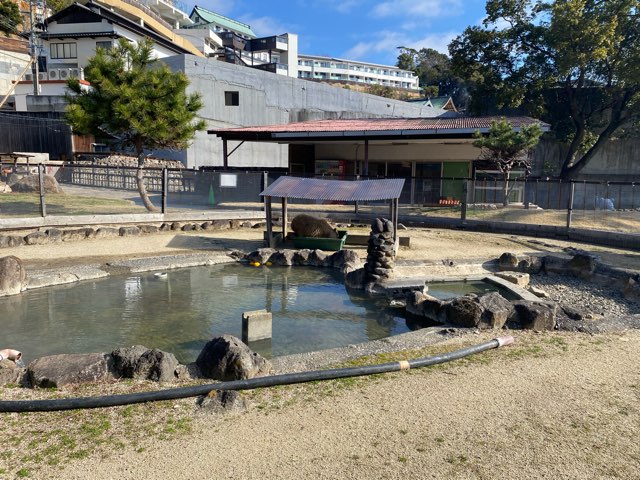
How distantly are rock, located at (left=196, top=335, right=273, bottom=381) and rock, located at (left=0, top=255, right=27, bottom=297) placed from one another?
5.49 m

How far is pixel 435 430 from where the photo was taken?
13.4ft

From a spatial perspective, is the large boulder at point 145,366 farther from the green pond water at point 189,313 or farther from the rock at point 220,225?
the rock at point 220,225

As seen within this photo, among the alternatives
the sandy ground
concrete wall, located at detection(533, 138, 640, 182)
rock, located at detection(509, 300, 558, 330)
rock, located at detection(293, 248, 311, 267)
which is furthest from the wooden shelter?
concrete wall, located at detection(533, 138, 640, 182)

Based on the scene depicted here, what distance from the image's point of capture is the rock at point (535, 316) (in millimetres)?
7203

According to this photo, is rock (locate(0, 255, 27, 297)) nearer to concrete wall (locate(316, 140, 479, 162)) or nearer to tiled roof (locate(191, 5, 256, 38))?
concrete wall (locate(316, 140, 479, 162))

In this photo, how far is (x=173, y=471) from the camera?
3471 millimetres

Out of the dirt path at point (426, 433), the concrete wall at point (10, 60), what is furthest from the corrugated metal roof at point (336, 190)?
the concrete wall at point (10, 60)

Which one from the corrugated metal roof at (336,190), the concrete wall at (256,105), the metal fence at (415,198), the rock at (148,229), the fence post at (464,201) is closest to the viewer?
the corrugated metal roof at (336,190)

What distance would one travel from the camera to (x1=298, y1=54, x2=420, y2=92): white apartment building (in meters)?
85.1

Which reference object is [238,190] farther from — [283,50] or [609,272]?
[283,50]

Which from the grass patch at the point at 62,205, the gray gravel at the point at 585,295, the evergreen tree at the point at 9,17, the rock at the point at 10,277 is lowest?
the gray gravel at the point at 585,295

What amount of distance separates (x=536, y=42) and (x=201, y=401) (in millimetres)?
30036

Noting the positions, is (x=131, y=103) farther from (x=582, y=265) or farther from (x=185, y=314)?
(x=582, y=265)

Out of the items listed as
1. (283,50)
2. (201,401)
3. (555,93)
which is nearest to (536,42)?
(555,93)
